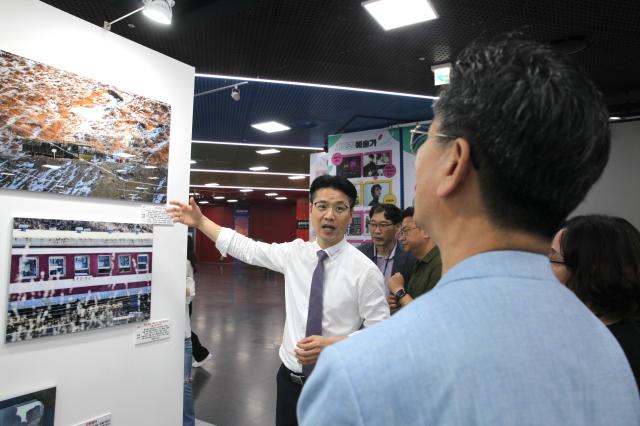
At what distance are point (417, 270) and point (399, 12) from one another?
81.6 inches

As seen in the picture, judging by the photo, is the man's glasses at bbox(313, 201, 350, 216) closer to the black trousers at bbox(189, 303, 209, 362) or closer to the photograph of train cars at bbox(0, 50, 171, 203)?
the photograph of train cars at bbox(0, 50, 171, 203)

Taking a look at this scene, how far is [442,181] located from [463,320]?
23 centimetres

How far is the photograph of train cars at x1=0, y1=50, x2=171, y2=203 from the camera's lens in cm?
167

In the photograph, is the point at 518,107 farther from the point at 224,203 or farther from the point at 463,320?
the point at 224,203

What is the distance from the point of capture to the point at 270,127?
6.24 m

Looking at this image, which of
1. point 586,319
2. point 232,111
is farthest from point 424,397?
point 232,111

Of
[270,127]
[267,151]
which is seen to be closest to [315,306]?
[270,127]

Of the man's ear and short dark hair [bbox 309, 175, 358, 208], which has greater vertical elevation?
short dark hair [bbox 309, 175, 358, 208]

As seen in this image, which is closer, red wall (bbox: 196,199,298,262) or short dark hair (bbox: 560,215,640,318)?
short dark hair (bbox: 560,215,640,318)

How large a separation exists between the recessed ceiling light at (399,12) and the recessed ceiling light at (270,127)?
3.07 metres

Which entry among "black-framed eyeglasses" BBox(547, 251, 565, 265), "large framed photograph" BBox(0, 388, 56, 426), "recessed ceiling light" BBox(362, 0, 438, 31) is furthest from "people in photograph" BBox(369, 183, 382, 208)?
"large framed photograph" BBox(0, 388, 56, 426)

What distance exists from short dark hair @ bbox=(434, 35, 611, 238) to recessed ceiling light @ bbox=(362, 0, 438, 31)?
273 cm

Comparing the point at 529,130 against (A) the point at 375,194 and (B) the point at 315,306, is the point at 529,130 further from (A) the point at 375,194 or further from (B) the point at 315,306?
(A) the point at 375,194

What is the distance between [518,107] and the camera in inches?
21.0
